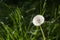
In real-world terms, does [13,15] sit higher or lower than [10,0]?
lower

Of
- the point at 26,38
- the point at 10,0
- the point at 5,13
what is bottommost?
the point at 26,38

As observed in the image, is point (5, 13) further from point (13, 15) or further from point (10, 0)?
point (13, 15)

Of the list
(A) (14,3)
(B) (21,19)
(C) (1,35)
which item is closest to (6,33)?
(C) (1,35)

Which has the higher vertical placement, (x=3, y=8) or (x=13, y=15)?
(x=3, y=8)

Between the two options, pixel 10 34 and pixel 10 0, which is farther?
pixel 10 0

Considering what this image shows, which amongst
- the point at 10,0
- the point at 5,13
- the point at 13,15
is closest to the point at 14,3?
the point at 10,0

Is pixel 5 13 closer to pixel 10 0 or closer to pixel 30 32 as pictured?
pixel 10 0

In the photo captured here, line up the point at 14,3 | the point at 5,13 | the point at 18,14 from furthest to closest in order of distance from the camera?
the point at 14,3
the point at 5,13
the point at 18,14

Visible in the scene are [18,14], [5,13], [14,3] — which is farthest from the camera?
[14,3]

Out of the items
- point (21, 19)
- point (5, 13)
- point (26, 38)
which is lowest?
point (26, 38)
